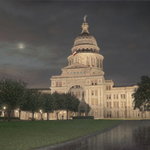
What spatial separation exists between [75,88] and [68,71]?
1027 centimetres

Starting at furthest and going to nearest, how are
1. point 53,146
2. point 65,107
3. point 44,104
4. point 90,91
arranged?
1. point 90,91
2. point 65,107
3. point 44,104
4. point 53,146

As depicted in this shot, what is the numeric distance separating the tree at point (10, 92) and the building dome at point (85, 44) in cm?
10032

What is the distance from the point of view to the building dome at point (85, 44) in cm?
16038

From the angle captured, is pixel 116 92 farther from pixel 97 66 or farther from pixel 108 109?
pixel 97 66

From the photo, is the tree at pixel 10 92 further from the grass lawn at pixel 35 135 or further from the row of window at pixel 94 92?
the row of window at pixel 94 92

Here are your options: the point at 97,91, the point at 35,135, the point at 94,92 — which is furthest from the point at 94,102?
the point at 35,135

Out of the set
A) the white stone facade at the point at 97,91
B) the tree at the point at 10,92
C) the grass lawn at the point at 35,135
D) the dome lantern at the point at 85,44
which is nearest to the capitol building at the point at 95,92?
the white stone facade at the point at 97,91

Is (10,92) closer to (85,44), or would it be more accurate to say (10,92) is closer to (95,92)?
(95,92)

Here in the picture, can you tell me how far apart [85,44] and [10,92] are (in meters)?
106

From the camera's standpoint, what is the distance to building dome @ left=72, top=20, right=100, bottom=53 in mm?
160375

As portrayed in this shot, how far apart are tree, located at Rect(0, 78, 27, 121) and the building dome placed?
10032 centimetres

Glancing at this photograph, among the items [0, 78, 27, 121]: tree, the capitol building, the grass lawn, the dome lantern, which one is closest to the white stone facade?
the capitol building

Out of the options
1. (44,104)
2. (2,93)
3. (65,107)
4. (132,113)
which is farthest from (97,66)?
(2,93)

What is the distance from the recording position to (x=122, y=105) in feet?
421
